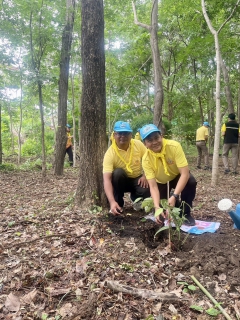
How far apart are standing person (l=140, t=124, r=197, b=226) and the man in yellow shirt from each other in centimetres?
47

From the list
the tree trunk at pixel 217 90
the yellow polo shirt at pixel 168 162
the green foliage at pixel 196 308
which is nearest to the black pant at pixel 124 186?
the yellow polo shirt at pixel 168 162

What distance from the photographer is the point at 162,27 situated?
12523 millimetres

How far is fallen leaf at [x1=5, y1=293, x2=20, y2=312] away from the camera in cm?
192

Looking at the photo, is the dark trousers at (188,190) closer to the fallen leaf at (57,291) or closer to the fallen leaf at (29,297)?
the fallen leaf at (57,291)

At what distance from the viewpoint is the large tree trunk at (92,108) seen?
388 centimetres

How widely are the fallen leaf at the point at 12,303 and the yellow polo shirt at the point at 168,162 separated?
1.86 meters

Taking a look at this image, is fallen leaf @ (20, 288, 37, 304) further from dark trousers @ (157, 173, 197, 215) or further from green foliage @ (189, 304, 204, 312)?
dark trousers @ (157, 173, 197, 215)

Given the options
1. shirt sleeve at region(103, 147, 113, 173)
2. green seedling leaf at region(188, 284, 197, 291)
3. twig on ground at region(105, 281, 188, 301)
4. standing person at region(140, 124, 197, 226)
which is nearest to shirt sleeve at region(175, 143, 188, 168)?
standing person at region(140, 124, 197, 226)

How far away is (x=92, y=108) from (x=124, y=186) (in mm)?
1259

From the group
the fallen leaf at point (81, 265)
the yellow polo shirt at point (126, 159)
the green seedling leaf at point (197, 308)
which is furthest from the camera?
the yellow polo shirt at point (126, 159)

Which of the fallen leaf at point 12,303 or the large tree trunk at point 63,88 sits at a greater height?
the large tree trunk at point 63,88

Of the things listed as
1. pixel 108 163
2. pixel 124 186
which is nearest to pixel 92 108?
pixel 108 163

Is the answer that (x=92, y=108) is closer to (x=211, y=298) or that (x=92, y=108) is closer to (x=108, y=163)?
(x=108, y=163)

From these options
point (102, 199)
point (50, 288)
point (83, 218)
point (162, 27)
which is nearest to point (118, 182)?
point (102, 199)
